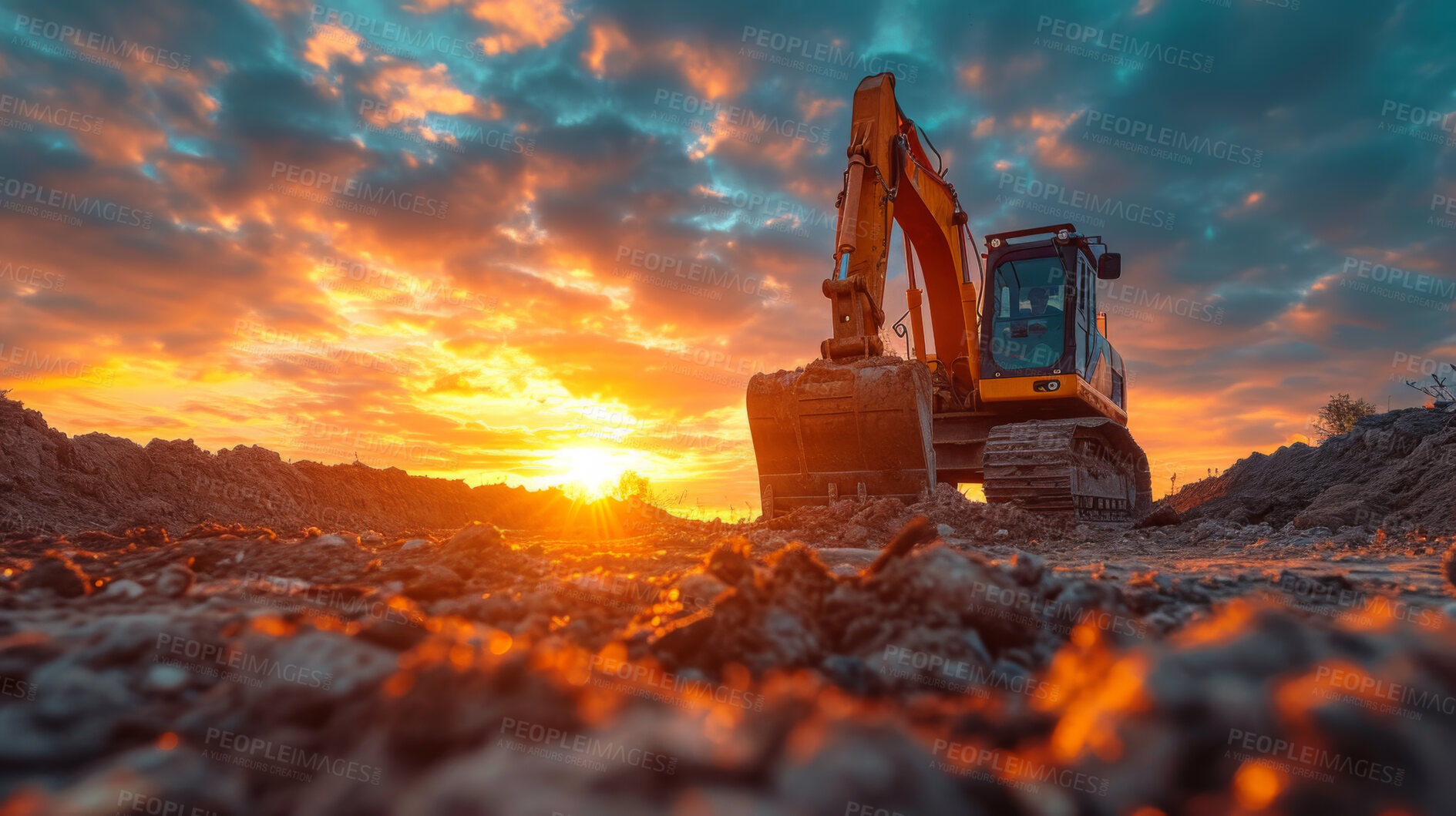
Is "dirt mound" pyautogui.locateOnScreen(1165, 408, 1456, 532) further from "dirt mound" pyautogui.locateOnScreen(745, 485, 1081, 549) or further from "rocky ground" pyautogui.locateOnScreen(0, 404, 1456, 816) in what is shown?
"rocky ground" pyautogui.locateOnScreen(0, 404, 1456, 816)

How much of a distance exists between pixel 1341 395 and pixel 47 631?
A: 3906 cm

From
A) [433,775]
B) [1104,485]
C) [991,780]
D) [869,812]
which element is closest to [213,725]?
[433,775]

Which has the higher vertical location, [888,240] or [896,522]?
[888,240]

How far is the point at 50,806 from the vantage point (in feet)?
3.13

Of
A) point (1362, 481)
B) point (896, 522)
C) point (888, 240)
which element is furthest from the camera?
point (1362, 481)

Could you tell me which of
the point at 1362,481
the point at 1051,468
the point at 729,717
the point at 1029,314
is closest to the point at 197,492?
the point at 1051,468

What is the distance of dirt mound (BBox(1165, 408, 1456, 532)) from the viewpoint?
871 cm

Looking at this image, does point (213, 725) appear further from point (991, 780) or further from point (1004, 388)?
point (1004, 388)

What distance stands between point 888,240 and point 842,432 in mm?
3075

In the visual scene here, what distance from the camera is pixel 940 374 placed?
36.8 feet

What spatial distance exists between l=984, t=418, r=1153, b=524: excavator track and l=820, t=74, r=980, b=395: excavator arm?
1732 millimetres

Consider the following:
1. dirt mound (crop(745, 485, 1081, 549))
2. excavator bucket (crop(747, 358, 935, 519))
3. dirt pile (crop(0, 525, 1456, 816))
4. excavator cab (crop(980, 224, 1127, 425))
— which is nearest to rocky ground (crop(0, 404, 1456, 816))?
dirt pile (crop(0, 525, 1456, 816))

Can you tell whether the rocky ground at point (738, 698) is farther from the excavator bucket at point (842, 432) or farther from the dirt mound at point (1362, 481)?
the dirt mound at point (1362, 481)

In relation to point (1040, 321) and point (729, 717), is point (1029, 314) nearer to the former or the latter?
point (1040, 321)
